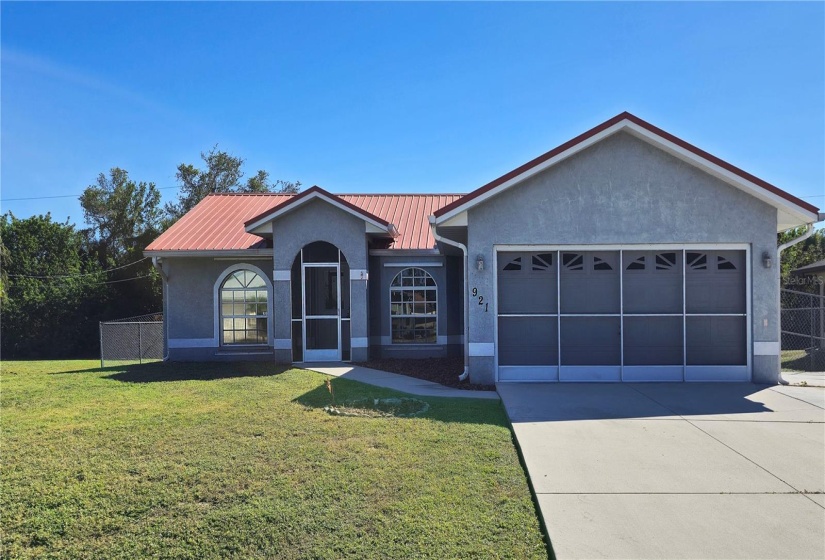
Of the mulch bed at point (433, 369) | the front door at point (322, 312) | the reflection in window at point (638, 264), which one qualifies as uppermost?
the reflection in window at point (638, 264)

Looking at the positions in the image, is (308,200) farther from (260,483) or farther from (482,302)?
(260,483)

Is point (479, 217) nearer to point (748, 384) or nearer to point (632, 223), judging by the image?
point (632, 223)

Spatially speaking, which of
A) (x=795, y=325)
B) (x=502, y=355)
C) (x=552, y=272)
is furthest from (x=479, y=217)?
(x=795, y=325)

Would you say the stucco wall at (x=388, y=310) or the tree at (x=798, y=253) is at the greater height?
the tree at (x=798, y=253)

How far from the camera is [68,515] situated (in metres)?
4.67

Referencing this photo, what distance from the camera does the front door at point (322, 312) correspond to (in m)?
14.1

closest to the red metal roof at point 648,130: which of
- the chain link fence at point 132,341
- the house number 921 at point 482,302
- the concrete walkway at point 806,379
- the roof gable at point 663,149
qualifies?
the roof gable at point 663,149

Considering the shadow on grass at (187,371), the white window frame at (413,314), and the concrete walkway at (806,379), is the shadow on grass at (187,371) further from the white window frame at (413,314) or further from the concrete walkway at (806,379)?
the concrete walkway at (806,379)

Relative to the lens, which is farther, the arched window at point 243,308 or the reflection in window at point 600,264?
the arched window at point 243,308

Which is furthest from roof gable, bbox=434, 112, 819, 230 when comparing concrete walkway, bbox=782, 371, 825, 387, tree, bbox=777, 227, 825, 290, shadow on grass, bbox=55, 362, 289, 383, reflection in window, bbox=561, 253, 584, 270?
tree, bbox=777, 227, 825, 290

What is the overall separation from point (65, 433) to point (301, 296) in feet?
24.1

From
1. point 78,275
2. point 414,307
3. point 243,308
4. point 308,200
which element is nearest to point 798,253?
point 414,307

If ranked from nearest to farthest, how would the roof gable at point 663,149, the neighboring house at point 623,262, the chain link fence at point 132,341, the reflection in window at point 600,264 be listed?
1. the roof gable at point 663,149
2. the neighboring house at point 623,262
3. the reflection in window at point 600,264
4. the chain link fence at point 132,341

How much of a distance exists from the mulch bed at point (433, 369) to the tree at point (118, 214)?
29.4 meters
